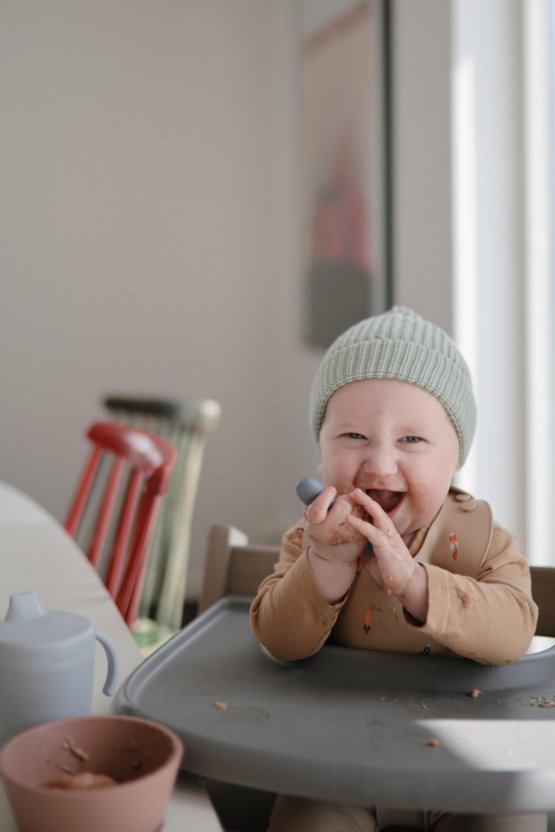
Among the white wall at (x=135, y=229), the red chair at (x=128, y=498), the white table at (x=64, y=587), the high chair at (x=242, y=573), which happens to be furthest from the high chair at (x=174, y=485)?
the high chair at (x=242, y=573)

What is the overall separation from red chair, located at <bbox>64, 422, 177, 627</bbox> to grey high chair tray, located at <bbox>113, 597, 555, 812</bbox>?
57cm

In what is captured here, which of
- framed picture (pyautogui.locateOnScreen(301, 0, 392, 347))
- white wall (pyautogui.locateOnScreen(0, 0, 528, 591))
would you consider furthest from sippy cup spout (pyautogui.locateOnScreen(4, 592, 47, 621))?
white wall (pyautogui.locateOnScreen(0, 0, 528, 591))

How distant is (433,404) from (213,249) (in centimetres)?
291

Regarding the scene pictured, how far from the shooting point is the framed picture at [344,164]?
2.48 metres

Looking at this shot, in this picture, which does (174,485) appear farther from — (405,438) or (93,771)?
(93,771)

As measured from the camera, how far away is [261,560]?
3.74 ft

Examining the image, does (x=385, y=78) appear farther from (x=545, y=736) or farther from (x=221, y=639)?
(x=545, y=736)

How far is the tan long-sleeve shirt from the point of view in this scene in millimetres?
835

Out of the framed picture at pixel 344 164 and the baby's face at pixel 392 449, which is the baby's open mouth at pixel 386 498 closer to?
the baby's face at pixel 392 449

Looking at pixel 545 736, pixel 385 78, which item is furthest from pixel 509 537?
pixel 385 78

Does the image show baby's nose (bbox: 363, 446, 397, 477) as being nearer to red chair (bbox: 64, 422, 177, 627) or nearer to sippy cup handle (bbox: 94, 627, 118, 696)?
sippy cup handle (bbox: 94, 627, 118, 696)

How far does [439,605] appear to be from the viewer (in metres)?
0.82

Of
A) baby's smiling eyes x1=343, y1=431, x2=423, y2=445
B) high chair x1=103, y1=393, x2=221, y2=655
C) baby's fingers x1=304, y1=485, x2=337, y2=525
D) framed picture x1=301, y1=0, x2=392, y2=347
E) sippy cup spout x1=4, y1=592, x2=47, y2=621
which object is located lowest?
high chair x1=103, y1=393, x2=221, y2=655

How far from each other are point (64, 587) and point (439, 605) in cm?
60
